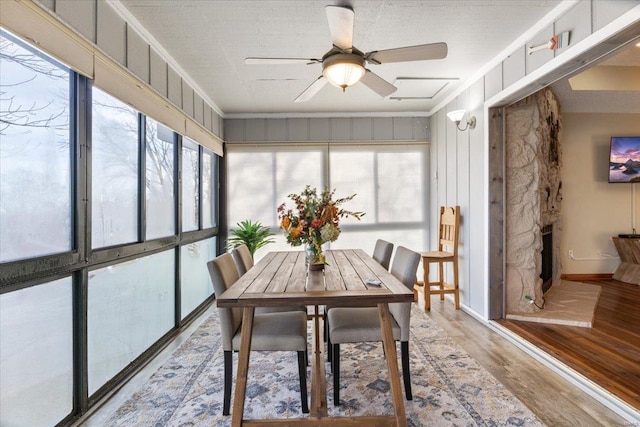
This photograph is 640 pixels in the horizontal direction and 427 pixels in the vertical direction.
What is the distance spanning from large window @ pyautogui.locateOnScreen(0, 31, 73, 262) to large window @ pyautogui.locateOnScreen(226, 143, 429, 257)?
125 inches

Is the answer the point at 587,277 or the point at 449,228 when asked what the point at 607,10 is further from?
the point at 587,277

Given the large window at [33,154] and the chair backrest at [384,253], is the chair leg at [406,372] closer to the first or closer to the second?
the chair backrest at [384,253]

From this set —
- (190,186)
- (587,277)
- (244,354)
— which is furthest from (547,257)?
(190,186)

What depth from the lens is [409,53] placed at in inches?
85.8

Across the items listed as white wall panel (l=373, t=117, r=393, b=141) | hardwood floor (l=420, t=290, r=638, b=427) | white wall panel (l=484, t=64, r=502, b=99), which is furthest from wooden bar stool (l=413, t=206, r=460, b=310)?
white wall panel (l=373, t=117, r=393, b=141)

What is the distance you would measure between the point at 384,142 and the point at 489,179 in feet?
Result: 6.43

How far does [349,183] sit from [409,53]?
301 cm

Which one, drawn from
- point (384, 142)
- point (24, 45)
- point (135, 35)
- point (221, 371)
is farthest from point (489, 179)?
point (24, 45)

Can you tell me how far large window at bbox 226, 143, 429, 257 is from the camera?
201 inches

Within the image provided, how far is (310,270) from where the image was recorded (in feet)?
7.75

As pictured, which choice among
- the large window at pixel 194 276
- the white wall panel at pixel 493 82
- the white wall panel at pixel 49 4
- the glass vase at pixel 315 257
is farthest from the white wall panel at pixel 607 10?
the large window at pixel 194 276

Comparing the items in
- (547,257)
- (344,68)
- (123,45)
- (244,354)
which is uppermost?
(123,45)

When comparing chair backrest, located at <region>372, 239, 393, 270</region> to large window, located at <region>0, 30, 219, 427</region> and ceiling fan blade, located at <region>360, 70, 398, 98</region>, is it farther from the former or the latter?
large window, located at <region>0, 30, 219, 427</region>

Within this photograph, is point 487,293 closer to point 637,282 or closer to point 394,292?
point 394,292
